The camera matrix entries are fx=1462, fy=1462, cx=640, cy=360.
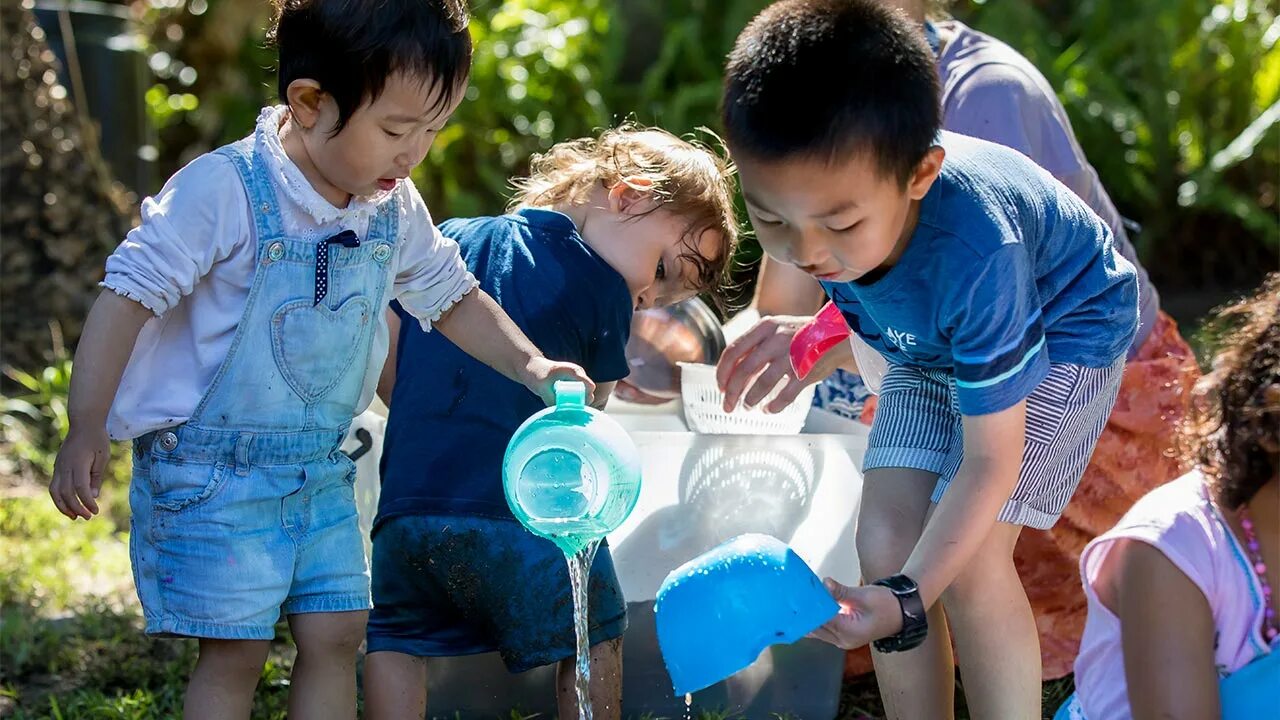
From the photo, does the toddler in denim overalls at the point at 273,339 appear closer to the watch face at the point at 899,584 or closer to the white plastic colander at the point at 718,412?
the watch face at the point at 899,584

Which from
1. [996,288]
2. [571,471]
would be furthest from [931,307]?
[571,471]

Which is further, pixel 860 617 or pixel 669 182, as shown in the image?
pixel 669 182

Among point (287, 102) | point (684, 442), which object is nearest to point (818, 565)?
point (684, 442)

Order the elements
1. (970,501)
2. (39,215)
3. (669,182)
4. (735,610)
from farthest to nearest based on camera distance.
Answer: (39,215)
(669,182)
(970,501)
(735,610)

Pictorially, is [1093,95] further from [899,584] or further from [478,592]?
[899,584]

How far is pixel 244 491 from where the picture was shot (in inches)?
93.6

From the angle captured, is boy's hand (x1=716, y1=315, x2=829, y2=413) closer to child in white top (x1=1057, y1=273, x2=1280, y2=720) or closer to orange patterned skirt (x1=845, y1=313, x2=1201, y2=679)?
orange patterned skirt (x1=845, y1=313, x2=1201, y2=679)

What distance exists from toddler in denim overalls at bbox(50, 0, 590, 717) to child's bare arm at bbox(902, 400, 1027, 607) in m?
0.67

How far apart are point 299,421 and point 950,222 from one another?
43.9 inches

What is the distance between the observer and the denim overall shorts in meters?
2.36

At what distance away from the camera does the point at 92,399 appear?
7.13 ft

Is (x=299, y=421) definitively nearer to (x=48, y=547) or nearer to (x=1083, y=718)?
(x=1083, y=718)

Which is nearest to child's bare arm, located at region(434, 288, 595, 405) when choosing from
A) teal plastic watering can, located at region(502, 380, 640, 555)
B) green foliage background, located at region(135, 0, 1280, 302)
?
teal plastic watering can, located at region(502, 380, 640, 555)

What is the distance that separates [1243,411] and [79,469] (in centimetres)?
166
